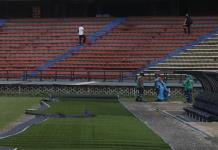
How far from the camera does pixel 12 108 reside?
23578 millimetres

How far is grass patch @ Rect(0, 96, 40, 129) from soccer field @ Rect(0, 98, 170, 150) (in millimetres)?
1227

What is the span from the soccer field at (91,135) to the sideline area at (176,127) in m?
0.35

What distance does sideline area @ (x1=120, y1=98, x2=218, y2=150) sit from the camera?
1352 centimetres

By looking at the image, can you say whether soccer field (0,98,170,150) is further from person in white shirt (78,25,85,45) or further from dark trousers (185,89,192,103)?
person in white shirt (78,25,85,45)

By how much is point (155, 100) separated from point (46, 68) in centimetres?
1039

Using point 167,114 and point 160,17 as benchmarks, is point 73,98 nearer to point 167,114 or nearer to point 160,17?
point 167,114

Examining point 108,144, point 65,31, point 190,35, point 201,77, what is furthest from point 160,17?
point 108,144

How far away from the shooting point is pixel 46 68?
123 ft

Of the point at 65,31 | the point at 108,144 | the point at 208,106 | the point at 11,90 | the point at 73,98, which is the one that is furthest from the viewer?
the point at 65,31

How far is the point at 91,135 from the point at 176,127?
327 cm

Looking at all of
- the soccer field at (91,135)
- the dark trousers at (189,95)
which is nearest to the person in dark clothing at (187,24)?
the dark trousers at (189,95)

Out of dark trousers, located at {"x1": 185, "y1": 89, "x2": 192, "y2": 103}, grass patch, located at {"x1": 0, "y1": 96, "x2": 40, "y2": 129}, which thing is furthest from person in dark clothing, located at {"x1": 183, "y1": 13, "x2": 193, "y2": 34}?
grass patch, located at {"x1": 0, "y1": 96, "x2": 40, "y2": 129}

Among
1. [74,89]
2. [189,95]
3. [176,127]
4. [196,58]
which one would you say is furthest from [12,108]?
[196,58]

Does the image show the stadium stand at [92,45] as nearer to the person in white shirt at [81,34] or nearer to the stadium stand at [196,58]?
the person in white shirt at [81,34]
